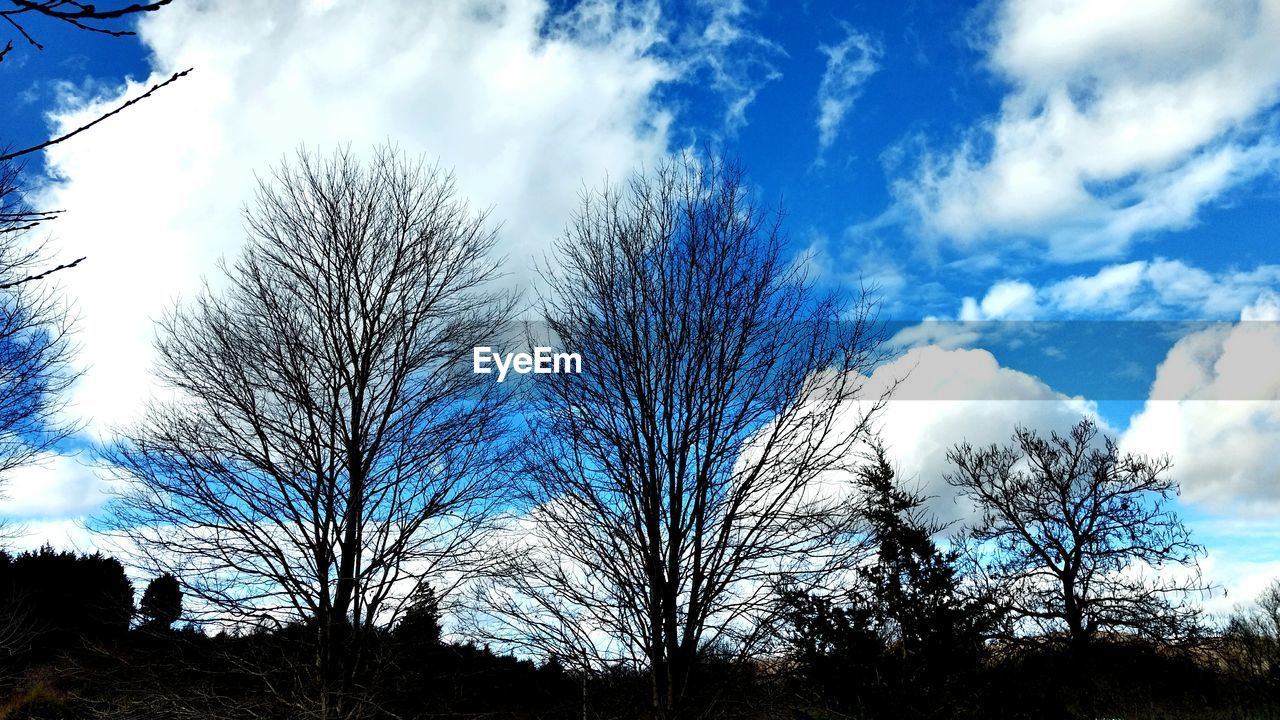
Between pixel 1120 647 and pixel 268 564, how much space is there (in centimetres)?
2310

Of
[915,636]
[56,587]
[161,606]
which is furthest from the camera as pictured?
[56,587]

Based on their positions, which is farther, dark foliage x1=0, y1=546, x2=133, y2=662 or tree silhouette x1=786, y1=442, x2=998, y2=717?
dark foliage x1=0, y1=546, x2=133, y2=662

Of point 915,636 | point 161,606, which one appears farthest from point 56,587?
point 915,636

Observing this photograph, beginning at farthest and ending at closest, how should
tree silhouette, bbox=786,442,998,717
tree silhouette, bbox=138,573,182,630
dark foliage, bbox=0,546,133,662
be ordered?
dark foliage, bbox=0,546,133,662 < tree silhouette, bbox=786,442,998,717 < tree silhouette, bbox=138,573,182,630

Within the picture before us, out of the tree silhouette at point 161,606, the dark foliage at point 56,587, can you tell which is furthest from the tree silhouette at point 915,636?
the dark foliage at point 56,587

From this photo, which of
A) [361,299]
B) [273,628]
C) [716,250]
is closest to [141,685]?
A: [273,628]

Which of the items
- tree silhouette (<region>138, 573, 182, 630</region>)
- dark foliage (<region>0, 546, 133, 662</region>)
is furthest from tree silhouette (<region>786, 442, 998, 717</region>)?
dark foliage (<region>0, 546, 133, 662</region>)

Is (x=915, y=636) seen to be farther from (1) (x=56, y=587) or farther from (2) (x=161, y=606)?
(1) (x=56, y=587)

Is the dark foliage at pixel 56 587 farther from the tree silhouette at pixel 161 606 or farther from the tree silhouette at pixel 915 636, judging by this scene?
the tree silhouette at pixel 915 636

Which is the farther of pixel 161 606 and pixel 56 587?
pixel 56 587

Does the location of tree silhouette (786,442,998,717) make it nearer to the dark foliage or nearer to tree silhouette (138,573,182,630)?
tree silhouette (138,573,182,630)

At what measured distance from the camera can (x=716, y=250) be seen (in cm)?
816

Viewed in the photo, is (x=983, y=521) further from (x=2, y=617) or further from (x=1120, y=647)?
(x=2, y=617)

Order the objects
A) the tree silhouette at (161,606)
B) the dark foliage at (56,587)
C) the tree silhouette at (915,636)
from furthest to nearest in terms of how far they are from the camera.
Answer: the dark foliage at (56,587), the tree silhouette at (915,636), the tree silhouette at (161,606)
